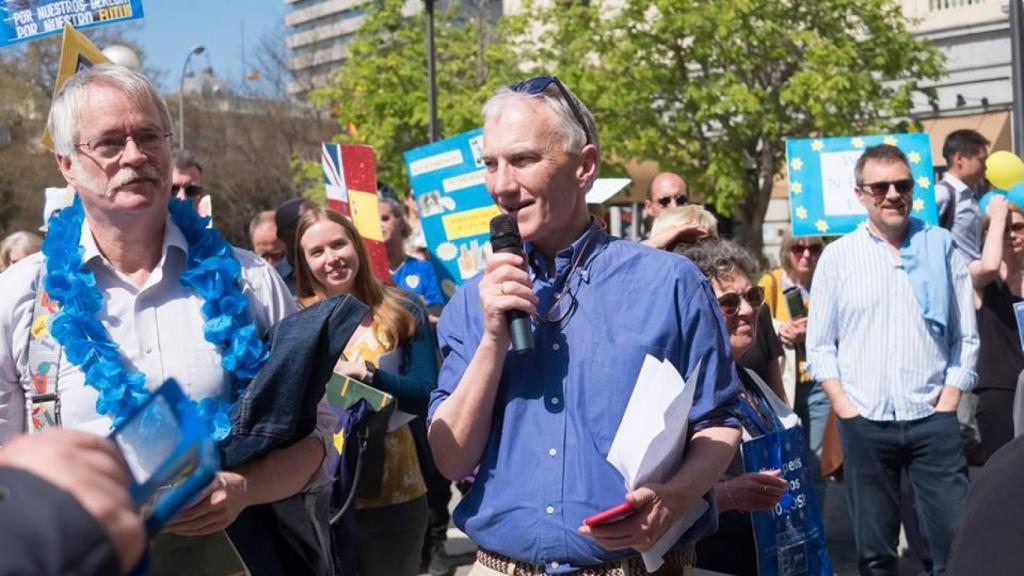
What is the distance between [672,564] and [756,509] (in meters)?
0.79

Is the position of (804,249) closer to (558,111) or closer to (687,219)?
(687,219)

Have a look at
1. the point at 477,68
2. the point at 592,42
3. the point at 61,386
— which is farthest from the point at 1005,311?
the point at 477,68

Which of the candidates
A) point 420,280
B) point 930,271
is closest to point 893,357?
point 930,271

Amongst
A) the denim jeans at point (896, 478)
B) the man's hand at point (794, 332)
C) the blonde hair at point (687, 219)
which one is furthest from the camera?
the man's hand at point (794, 332)

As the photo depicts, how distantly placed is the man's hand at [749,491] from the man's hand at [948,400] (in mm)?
2810

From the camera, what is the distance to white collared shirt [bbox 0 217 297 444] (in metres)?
3.12

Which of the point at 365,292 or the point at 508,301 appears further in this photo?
the point at 365,292

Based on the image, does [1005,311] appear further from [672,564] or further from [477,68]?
[477,68]

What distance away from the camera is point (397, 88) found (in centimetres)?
3055

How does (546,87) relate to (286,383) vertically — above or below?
above

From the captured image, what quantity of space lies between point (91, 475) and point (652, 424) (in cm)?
164

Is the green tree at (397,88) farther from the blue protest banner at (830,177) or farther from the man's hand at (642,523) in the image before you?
the man's hand at (642,523)

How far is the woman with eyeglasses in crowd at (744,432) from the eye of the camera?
148 inches

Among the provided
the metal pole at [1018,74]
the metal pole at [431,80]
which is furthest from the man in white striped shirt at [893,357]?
the metal pole at [431,80]
